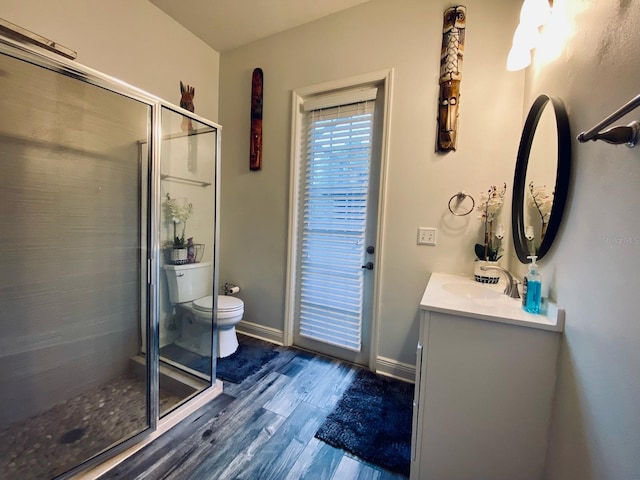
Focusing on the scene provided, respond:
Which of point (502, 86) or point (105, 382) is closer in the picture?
point (502, 86)

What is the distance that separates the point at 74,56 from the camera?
1621 mm

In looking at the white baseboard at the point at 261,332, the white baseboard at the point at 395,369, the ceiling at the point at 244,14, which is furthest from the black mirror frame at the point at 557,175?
the white baseboard at the point at 261,332

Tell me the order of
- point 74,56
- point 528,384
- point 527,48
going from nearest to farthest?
point 528,384 < point 527,48 < point 74,56

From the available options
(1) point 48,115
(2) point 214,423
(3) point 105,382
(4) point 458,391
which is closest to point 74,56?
(1) point 48,115

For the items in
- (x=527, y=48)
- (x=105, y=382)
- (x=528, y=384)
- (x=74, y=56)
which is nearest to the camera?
(x=528, y=384)

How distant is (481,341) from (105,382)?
227cm

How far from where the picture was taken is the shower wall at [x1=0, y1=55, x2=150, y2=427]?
1.36 m

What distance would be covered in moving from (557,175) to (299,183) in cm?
169

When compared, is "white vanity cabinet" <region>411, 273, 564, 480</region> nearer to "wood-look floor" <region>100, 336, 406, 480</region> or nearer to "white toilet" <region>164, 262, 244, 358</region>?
"wood-look floor" <region>100, 336, 406, 480</region>

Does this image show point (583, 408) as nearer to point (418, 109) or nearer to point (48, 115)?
point (418, 109)

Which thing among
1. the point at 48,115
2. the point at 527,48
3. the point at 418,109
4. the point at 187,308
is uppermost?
the point at 527,48

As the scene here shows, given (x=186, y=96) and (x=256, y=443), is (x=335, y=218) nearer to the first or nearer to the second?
(x=256, y=443)

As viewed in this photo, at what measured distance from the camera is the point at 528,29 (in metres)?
1.31

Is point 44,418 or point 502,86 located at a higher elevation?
point 502,86
